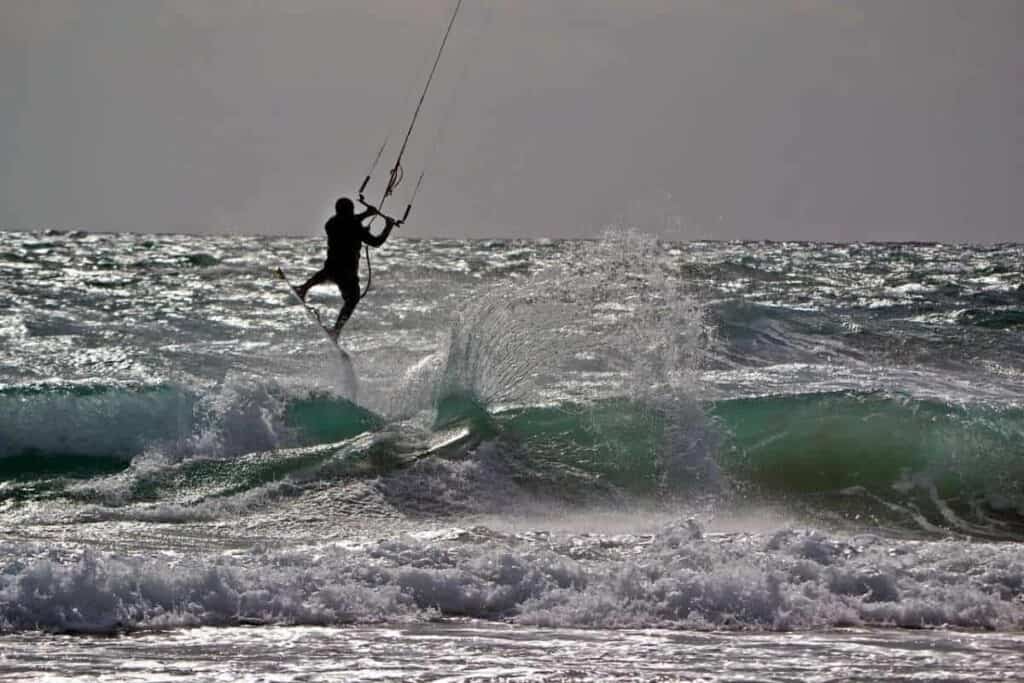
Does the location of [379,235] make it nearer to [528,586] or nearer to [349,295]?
[349,295]

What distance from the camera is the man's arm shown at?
42.4 ft

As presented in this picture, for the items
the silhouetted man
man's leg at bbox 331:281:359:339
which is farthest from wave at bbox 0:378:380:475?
the silhouetted man

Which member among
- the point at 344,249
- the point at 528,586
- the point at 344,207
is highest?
the point at 344,207

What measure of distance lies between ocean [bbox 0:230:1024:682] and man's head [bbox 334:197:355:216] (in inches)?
86.9

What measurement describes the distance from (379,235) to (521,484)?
112 inches

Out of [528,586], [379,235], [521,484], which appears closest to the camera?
[528,586]

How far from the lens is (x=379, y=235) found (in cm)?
1345

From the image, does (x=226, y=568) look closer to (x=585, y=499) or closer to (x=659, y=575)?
(x=659, y=575)

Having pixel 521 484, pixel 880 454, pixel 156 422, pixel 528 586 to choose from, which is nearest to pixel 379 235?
pixel 521 484

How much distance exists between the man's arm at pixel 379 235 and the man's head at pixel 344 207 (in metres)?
0.24

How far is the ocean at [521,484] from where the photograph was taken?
295 inches

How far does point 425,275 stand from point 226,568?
21.1 metres

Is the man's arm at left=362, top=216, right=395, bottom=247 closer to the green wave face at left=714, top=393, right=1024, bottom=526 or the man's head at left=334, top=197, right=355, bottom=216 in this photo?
the man's head at left=334, top=197, right=355, bottom=216

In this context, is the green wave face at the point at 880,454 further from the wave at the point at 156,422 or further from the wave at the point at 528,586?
the wave at the point at 156,422
